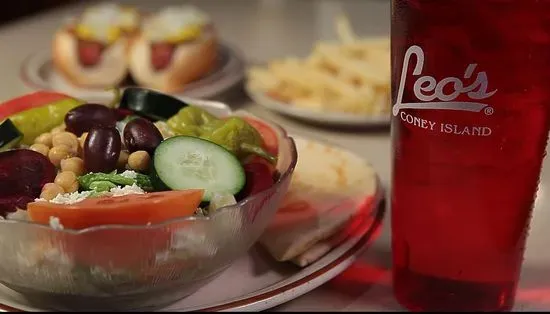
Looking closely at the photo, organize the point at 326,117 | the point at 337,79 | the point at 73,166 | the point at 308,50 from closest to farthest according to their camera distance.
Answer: the point at 73,166 < the point at 326,117 < the point at 337,79 < the point at 308,50

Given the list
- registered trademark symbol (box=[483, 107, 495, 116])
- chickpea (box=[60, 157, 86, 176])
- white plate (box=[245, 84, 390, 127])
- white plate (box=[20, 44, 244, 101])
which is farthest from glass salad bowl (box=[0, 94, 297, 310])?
white plate (box=[20, 44, 244, 101])

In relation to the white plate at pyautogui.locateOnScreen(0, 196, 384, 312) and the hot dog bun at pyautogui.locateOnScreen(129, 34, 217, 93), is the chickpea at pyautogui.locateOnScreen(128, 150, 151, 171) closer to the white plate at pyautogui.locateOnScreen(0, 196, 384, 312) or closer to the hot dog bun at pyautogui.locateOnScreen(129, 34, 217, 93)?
the white plate at pyautogui.locateOnScreen(0, 196, 384, 312)

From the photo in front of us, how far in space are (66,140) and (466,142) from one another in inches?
15.1

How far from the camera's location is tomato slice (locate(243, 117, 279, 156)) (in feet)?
2.90

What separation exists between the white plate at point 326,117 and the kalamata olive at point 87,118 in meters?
0.51

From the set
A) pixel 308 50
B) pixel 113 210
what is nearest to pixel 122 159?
pixel 113 210

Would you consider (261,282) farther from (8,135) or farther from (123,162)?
(8,135)

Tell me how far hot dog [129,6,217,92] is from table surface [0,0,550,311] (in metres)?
0.13

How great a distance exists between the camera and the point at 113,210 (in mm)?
660

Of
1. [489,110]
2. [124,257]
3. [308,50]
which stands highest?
[489,110]

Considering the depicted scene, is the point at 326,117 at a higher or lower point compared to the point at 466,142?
lower

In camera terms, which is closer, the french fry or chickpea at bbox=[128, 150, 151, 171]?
chickpea at bbox=[128, 150, 151, 171]

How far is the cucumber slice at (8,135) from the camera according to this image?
0.81 metres

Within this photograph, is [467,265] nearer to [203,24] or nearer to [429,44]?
[429,44]
